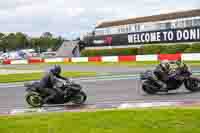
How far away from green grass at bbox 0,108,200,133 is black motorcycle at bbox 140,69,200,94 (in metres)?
5.14

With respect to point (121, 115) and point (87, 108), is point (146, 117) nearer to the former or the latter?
point (121, 115)

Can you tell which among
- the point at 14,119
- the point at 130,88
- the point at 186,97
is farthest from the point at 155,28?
the point at 14,119

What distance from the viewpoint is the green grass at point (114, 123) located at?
30.1 feet

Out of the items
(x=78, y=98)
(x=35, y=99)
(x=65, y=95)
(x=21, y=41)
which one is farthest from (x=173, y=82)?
(x=21, y=41)

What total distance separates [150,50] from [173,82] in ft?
102

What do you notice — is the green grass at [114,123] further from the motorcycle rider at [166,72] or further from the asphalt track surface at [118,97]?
the motorcycle rider at [166,72]

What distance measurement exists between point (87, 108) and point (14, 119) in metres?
2.72

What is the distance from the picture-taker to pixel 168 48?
45.8 meters

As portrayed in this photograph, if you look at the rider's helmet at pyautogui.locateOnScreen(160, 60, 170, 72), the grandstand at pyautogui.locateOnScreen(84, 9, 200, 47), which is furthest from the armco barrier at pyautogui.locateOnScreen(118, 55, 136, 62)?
the rider's helmet at pyautogui.locateOnScreen(160, 60, 170, 72)

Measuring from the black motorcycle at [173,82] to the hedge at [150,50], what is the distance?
25.4 metres

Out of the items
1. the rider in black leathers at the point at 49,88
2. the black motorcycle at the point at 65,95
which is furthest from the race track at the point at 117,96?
the rider in black leathers at the point at 49,88

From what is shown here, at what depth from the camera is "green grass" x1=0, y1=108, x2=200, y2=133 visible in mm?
9180

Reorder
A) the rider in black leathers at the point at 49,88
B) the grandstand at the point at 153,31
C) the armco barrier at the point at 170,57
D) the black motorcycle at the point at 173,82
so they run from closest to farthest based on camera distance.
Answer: the rider in black leathers at the point at 49,88 < the black motorcycle at the point at 173,82 < the armco barrier at the point at 170,57 < the grandstand at the point at 153,31

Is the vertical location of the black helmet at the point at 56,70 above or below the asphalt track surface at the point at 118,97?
above
